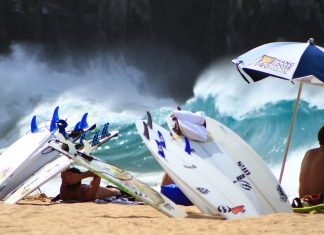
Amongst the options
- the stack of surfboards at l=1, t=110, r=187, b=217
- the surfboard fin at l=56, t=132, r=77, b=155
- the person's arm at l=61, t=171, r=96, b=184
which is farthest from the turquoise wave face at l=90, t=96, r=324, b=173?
the surfboard fin at l=56, t=132, r=77, b=155

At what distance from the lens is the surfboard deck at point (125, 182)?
572 centimetres

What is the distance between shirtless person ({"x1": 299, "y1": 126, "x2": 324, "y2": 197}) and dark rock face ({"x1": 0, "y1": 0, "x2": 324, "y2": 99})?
47.8ft

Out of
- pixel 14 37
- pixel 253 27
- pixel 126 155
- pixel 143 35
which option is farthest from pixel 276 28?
pixel 126 155

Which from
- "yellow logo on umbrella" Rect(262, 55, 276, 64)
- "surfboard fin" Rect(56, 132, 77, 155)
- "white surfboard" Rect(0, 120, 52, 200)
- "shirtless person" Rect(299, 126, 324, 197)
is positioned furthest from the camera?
"white surfboard" Rect(0, 120, 52, 200)

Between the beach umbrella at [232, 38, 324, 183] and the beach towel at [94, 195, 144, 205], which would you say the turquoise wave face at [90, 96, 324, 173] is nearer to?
the beach towel at [94, 195, 144, 205]

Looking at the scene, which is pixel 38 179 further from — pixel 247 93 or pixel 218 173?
pixel 247 93

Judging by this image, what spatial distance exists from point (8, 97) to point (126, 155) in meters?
5.46

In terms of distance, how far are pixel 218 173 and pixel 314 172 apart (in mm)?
858

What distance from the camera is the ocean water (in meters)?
14.5

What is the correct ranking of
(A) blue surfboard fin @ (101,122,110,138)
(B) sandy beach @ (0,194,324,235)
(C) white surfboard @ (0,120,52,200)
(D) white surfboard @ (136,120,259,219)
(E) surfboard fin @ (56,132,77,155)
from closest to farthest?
(B) sandy beach @ (0,194,324,235) → (D) white surfboard @ (136,120,259,219) → (E) surfboard fin @ (56,132,77,155) → (C) white surfboard @ (0,120,52,200) → (A) blue surfboard fin @ (101,122,110,138)

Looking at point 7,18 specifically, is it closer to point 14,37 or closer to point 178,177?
point 14,37

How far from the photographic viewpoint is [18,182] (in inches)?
264

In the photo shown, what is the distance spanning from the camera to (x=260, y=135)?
49.7 feet

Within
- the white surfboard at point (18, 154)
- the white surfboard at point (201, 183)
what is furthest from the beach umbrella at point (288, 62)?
the white surfboard at point (18, 154)
